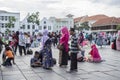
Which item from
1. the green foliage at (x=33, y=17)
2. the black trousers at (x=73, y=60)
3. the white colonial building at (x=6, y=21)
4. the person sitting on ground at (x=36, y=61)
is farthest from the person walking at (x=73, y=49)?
the white colonial building at (x=6, y=21)

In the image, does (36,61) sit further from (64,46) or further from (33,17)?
(33,17)

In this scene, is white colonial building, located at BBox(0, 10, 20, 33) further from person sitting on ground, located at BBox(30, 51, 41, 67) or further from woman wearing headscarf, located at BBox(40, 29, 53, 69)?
woman wearing headscarf, located at BBox(40, 29, 53, 69)

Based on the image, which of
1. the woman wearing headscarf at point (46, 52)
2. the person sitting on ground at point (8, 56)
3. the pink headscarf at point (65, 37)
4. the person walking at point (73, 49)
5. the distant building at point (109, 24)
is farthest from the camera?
the distant building at point (109, 24)

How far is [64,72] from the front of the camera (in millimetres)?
10203

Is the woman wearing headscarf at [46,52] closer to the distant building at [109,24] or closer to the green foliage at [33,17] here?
the green foliage at [33,17]

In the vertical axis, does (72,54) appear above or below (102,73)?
above

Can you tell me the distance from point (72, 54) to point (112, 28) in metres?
80.6

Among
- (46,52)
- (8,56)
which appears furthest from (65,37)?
(8,56)

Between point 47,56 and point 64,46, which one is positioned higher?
point 64,46

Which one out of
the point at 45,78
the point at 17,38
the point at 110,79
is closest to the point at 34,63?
the point at 45,78

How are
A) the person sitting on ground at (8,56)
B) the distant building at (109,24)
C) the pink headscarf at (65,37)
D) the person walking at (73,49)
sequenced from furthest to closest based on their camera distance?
the distant building at (109,24)
the person sitting on ground at (8,56)
the pink headscarf at (65,37)
the person walking at (73,49)

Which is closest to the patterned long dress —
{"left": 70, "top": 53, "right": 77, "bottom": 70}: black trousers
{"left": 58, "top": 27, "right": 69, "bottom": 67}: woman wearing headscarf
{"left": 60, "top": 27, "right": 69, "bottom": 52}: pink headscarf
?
{"left": 58, "top": 27, "right": 69, "bottom": 67}: woman wearing headscarf

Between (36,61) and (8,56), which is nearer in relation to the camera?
(36,61)

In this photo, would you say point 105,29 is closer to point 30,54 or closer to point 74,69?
point 30,54
